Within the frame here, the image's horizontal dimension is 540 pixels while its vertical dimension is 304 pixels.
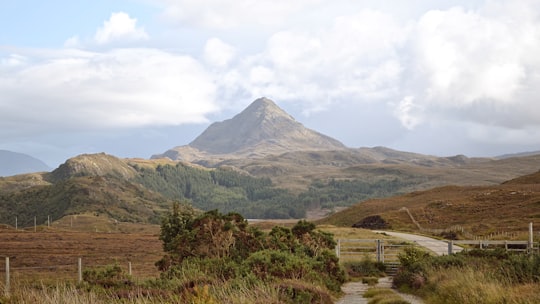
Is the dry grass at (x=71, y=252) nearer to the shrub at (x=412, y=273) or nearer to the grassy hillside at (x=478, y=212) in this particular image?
the shrub at (x=412, y=273)

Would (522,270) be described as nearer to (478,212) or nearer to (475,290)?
(475,290)

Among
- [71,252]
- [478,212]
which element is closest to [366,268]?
[71,252]

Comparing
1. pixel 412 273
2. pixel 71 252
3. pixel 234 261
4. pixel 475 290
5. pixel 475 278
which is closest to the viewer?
pixel 475 290

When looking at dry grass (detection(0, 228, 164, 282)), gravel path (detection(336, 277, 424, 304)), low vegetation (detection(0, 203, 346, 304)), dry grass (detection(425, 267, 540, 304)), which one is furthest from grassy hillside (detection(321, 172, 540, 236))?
dry grass (detection(425, 267, 540, 304))

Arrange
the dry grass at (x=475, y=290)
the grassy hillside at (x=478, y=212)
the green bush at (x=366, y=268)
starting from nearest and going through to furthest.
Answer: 1. the dry grass at (x=475, y=290)
2. the green bush at (x=366, y=268)
3. the grassy hillside at (x=478, y=212)

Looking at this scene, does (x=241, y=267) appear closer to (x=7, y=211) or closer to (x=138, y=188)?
(x=7, y=211)

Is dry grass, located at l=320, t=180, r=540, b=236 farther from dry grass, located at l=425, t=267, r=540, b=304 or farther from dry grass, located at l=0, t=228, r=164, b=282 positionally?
dry grass, located at l=425, t=267, r=540, b=304

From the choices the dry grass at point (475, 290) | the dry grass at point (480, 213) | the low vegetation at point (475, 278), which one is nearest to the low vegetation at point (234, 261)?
the low vegetation at point (475, 278)

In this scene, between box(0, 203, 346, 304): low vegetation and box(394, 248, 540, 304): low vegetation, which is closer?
box(394, 248, 540, 304): low vegetation

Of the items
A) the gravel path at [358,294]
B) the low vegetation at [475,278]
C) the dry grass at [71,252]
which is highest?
the low vegetation at [475,278]

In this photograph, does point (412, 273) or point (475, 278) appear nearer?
point (475, 278)

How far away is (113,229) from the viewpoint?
3939 inches

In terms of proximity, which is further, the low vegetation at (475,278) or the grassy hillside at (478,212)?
the grassy hillside at (478,212)

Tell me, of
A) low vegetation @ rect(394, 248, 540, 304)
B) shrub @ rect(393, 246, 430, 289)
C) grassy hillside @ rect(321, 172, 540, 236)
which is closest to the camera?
low vegetation @ rect(394, 248, 540, 304)
